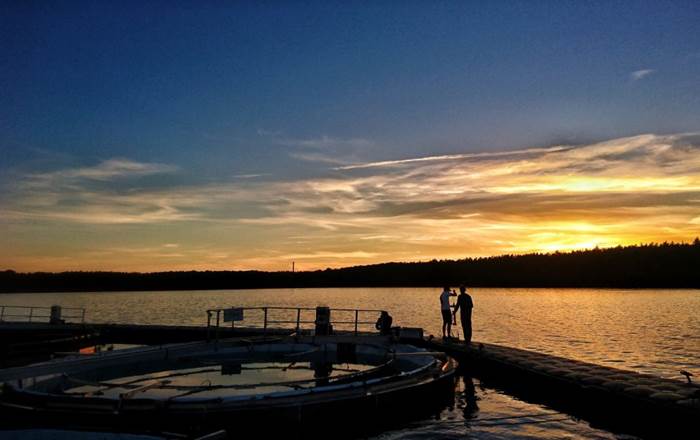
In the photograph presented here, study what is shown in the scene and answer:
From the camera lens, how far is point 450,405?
16141 mm

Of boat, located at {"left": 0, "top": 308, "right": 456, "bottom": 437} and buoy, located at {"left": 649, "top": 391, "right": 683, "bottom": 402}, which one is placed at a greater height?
buoy, located at {"left": 649, "top": 391, "right": 683, "bottom": 402}

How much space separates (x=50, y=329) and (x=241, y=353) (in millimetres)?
19399

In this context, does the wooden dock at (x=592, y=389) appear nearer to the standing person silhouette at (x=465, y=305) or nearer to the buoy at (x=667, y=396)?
the buoy at (x=667, y=396)

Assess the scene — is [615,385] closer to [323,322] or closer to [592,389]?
[592,389]

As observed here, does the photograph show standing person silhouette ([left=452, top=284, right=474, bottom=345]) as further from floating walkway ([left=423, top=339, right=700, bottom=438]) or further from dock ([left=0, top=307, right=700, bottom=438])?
floating walkway ([left=423, top=339, right=700, bottom=438])

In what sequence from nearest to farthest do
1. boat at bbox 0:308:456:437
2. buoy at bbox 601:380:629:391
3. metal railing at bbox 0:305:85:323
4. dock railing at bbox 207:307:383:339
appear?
boat at bbox 0:308:456:437 → buoy at bbox 601:380:629:391 → dock railing at bbox 207:307:383:339 → metal railing at bbox 0:305:85:323

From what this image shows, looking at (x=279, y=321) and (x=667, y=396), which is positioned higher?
(x=279, y=321)

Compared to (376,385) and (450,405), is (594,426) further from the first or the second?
(376,385)

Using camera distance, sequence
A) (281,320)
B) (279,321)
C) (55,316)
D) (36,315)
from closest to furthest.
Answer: (279,321)
(55,316)
(36,315)
(281,320)

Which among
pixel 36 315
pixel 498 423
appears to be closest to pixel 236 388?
pixel 498 423

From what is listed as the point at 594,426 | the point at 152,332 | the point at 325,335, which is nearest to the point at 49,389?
the point at 325,335

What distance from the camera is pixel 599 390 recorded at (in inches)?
592

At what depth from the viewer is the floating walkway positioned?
493 inches

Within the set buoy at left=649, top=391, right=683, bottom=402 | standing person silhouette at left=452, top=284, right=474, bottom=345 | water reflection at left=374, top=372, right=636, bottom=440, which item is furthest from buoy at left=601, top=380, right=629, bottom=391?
standing person silhouette at left=452, top=284, right=474, bottom=345
